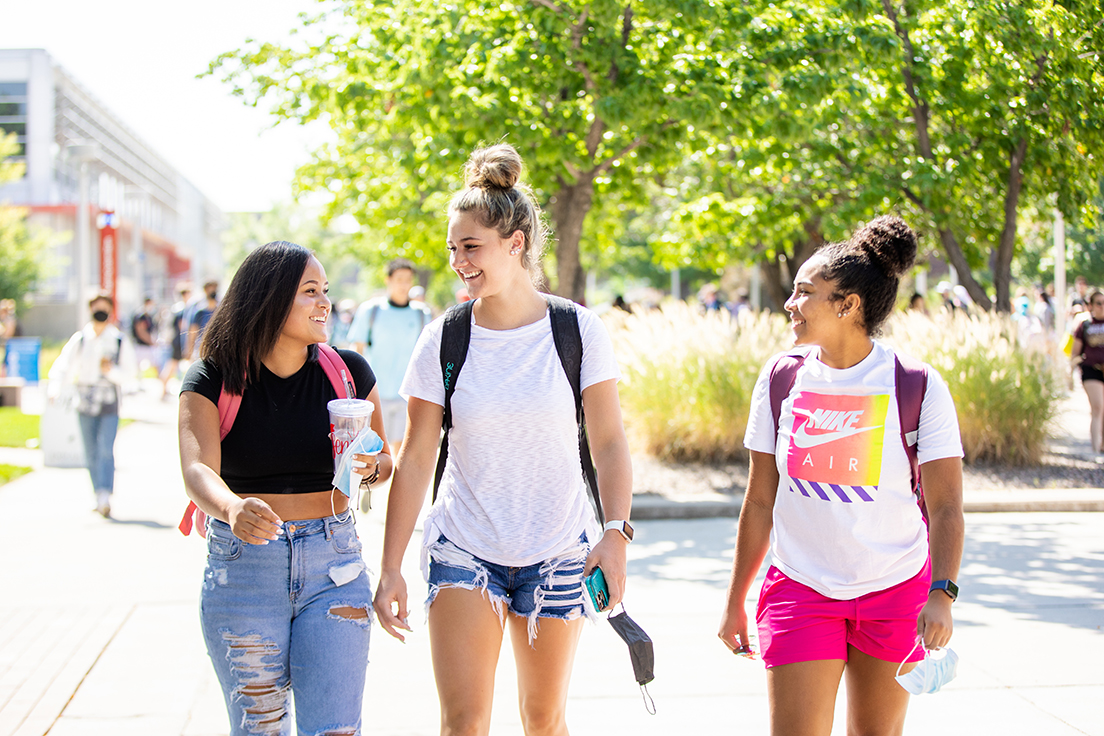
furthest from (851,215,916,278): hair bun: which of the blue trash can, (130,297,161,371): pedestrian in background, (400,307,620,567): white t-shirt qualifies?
the blue trash can

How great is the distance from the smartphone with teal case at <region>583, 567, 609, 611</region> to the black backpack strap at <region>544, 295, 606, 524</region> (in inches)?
10.0

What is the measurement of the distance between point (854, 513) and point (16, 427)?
14869 millimetres

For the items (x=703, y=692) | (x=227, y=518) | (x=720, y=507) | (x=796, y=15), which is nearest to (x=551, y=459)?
(x=227, y=518)

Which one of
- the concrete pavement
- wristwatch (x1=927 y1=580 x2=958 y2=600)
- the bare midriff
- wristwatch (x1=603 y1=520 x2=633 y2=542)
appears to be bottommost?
the concrete pavement

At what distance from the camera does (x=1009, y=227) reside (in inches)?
455

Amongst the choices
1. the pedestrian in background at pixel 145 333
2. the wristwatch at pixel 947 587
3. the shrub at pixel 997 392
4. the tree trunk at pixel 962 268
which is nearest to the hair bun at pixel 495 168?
the wristwatch at pixel 947 587

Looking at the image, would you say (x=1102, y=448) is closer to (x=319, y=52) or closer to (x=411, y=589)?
(x=411, y=589)

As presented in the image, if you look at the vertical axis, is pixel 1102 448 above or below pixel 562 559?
below

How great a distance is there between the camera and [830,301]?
2.86 m

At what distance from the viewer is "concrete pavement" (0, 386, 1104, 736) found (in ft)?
13.9

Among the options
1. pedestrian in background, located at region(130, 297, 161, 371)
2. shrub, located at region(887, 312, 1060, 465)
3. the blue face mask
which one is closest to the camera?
the blue face mask

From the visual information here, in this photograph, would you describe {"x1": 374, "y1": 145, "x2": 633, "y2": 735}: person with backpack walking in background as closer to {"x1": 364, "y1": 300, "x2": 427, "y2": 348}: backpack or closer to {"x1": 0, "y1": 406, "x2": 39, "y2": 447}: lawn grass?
{"x1": 364, "y1": 300, "x2": 427, "y2": 348}: backpack

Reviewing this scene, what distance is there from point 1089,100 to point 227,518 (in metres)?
8.34

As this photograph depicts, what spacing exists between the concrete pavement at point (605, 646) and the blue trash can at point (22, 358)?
574 inches
